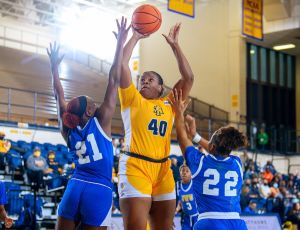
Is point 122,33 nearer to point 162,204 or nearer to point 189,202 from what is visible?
point 162,204

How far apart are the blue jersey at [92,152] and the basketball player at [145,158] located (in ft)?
1.83

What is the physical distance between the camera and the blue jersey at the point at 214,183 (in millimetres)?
4852

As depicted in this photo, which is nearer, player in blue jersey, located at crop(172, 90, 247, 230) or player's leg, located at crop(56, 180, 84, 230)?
player's leg, located at crop(56, 180, 84, 230)

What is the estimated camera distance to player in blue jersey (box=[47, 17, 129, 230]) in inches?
175

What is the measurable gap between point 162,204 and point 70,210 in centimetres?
112

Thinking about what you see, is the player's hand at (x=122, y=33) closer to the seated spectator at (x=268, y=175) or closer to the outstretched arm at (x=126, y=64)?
the outstretched arm at (x=126, y=64)

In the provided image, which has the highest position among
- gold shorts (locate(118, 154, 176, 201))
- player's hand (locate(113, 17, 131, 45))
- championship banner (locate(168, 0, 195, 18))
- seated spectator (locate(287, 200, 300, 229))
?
championship banner (locate(168, 0, 195, 18))

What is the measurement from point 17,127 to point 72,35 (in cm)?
1500

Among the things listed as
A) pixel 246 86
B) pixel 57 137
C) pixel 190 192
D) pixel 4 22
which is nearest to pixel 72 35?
pixel 4 22

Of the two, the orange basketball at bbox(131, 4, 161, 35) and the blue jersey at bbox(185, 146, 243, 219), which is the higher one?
the orange basketball at bbox(131, 4, 161, 35)

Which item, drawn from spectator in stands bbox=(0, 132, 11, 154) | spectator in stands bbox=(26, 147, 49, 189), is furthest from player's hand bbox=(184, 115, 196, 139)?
spectator in stands bbox=(0, 132, 11, 154)

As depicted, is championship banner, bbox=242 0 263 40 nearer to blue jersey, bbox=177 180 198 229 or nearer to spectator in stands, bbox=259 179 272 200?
spectator in stands, bbox=259 179 272 200

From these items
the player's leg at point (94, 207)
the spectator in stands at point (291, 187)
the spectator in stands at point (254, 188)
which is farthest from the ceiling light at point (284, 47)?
the player's leg at point (94, 207)

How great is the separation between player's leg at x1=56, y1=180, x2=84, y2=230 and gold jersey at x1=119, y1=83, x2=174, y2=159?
0.94 m
